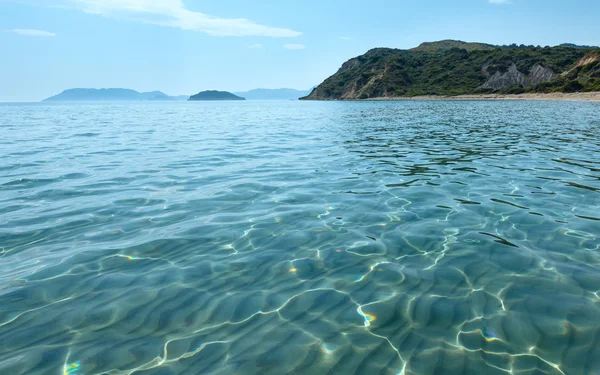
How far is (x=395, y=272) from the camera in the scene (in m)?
5.32

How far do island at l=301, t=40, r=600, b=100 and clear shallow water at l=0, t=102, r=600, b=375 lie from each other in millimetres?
94898

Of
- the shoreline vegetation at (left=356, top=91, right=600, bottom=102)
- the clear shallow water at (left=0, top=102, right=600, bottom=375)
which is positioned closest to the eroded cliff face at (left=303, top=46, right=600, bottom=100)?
the shoreline vegetation at (left=356, top=91, right=600, bottom=102)

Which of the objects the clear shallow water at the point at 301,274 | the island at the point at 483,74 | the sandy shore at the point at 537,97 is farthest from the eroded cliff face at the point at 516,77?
the clear shallow water at the point at 301,274

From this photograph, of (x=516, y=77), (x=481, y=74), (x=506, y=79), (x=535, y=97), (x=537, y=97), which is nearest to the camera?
(x=537, y=97)

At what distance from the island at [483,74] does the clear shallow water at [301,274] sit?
94898 mm

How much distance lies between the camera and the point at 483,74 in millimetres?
144250

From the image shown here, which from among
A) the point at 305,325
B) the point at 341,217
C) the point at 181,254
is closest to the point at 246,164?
the point at 341,217

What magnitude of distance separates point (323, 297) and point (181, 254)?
9.02 ft

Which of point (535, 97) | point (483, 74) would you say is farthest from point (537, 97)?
point (483, 74)

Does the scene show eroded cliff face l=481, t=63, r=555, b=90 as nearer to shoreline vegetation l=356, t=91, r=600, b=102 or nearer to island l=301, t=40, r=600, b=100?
island l=301, t=40, r=600, b=100

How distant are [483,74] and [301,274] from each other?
166080 millimetres

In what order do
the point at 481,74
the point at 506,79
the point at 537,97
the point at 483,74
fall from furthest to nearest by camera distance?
the point at 481,74 < the point at 483,74 < the point at 506,79 < the point at 537,97

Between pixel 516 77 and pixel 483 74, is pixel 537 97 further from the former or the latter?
pixel 483 74

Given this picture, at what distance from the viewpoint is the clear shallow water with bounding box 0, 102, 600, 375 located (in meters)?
3.65
